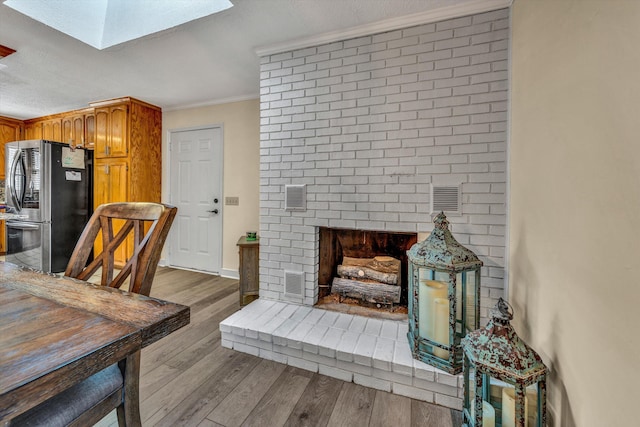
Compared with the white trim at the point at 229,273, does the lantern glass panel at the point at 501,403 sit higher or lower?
higher

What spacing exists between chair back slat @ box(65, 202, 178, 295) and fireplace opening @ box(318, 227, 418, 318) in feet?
4.49

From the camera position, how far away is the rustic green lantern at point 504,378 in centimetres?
95

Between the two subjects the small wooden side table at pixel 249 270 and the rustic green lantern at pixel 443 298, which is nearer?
the rustic green lantern at pixel 443 298

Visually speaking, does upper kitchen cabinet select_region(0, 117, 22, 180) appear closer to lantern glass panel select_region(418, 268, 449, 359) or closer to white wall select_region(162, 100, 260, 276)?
white wall select_region(162, 100, 260, 276)

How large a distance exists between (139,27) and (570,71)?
9.35 feet

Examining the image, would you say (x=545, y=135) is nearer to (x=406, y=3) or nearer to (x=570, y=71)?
(x=570, y=71)

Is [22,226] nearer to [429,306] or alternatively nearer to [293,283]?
[293,283]

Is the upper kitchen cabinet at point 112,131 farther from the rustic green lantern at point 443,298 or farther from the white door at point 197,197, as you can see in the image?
the rustic green lantern at point 443,298

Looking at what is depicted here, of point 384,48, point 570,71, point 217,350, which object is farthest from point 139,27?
point 570,71

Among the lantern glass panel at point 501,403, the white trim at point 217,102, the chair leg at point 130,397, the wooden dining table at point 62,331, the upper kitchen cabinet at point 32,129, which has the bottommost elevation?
the lantern glass panel at point 501,403

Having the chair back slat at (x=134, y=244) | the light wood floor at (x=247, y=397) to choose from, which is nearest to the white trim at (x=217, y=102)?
the chair back slat at (x=134, y=244)

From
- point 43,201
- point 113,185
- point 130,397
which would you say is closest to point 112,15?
point 113,185

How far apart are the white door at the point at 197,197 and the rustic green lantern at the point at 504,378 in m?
3.24

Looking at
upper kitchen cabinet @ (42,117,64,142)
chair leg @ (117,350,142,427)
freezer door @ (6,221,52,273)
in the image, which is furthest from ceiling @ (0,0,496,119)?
chair leg @ (117,350,142,427)
